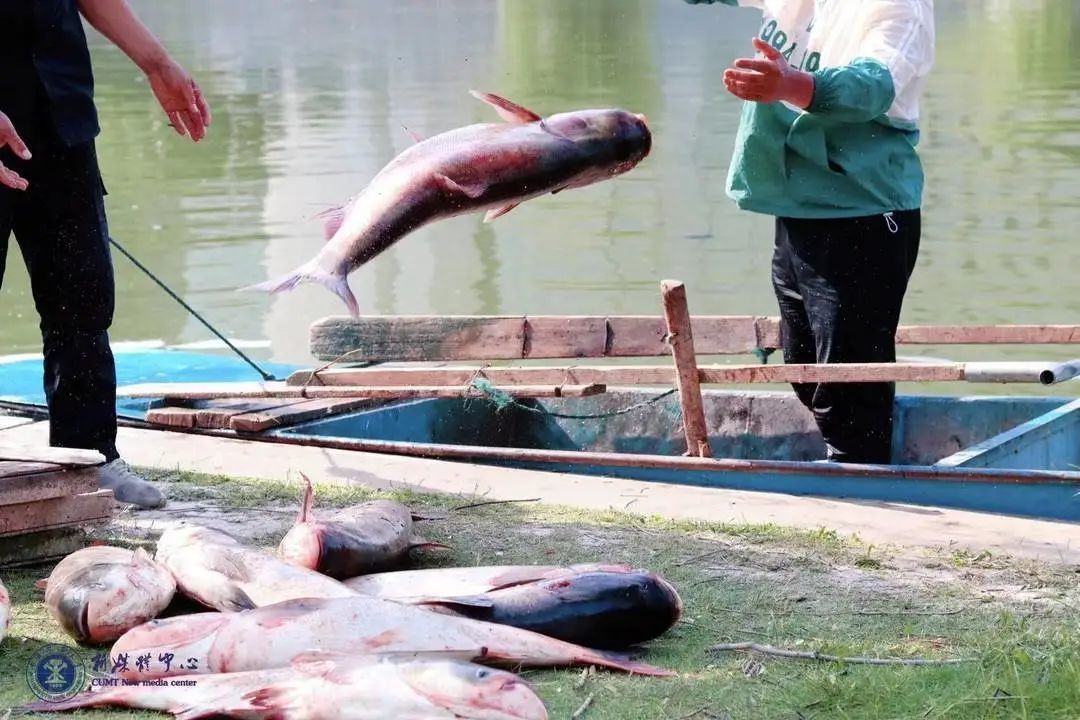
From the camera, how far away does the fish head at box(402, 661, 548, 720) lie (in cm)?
330

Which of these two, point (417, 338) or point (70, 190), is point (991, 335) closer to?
point (417, 338)

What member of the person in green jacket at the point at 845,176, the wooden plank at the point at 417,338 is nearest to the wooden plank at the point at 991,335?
the person in green jacket at the point at 845,176

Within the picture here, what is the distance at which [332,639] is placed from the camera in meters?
3.75

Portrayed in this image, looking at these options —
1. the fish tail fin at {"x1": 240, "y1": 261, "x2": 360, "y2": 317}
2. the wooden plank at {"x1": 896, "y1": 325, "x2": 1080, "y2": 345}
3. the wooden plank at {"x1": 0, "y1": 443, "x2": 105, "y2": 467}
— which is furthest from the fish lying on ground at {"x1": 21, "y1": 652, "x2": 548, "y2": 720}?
the wooden plank at {"x1": 896, "y1": 325, "x2": 1080, "y2": 345}

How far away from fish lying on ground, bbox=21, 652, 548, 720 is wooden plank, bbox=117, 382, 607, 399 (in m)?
3.05

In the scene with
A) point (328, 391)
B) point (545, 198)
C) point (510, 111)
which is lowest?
point (545, 198)

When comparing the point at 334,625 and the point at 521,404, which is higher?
the point at 334,625

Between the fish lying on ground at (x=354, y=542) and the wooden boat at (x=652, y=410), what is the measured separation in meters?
1.73

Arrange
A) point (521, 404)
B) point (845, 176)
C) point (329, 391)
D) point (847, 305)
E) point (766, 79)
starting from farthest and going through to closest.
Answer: point (521, 404) < point (329, 391) < point (847, 305) < point (845, 176) < point (766, 79)

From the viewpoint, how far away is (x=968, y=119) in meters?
23.3

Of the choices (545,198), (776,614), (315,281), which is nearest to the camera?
(776,614)

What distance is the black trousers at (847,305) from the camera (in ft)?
19.6

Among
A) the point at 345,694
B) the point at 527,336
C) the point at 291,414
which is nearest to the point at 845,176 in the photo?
the point at 527,336

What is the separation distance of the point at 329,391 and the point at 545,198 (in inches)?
452
